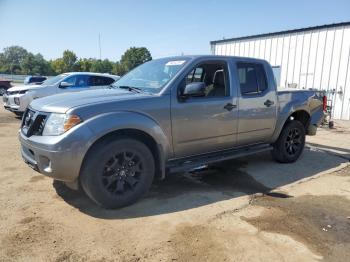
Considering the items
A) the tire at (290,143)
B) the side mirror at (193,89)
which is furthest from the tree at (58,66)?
the side mirror at (193,89)

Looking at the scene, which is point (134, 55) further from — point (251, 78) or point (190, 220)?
point (190, 220)

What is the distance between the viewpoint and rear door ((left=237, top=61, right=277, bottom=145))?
17.1 feet

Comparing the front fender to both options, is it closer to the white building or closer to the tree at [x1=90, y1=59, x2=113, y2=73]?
the white building

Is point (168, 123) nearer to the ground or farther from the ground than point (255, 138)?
farther from the ground

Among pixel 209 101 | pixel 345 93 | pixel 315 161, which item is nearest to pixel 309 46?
pixel 345 93

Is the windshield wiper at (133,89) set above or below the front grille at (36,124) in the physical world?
above

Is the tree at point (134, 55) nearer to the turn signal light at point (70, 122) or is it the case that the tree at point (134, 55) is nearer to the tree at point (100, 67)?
the tree at point (100, 67)

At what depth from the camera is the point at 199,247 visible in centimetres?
317

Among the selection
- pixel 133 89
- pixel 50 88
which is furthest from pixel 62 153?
pixel 50 88

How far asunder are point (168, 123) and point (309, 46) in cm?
1264

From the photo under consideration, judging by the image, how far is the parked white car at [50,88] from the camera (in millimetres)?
10883

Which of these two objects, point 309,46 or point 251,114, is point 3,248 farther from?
point 309,46

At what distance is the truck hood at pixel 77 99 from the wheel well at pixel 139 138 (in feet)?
1.31

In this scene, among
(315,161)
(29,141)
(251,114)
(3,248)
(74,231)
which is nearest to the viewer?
(3,248)
